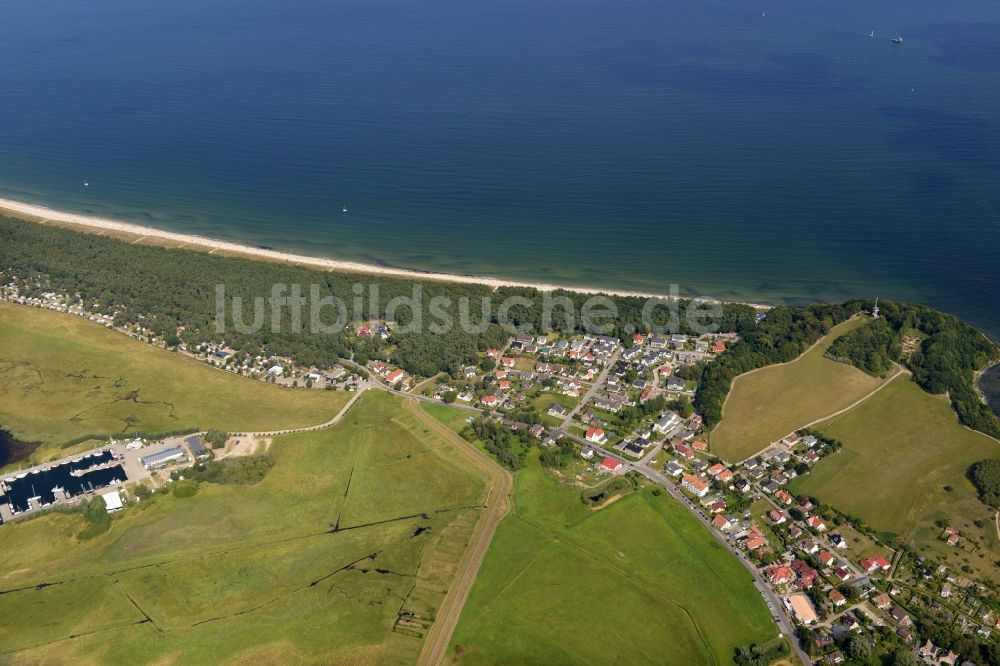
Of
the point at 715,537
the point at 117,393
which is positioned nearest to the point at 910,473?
the point at 715,537

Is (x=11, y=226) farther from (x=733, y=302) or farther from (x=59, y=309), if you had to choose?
(x=733, y=302)

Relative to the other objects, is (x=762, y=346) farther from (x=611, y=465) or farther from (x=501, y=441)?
(x=501, y=441)

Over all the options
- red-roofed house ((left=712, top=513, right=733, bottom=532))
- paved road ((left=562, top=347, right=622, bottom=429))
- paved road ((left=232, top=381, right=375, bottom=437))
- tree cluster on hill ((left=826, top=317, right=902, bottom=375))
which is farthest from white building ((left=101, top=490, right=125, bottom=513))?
tree cluster on hill ((left=826, top=317, right=902, bottom=375))

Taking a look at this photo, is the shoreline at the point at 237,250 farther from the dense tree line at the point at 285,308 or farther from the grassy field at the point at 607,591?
the grassy field at the point at 607,591

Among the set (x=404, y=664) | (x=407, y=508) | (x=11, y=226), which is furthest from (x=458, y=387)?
(x=11, y=226)

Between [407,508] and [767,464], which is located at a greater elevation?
[767,464]

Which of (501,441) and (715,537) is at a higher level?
(501,441)

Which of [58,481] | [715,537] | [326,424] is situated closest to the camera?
[715,537]
